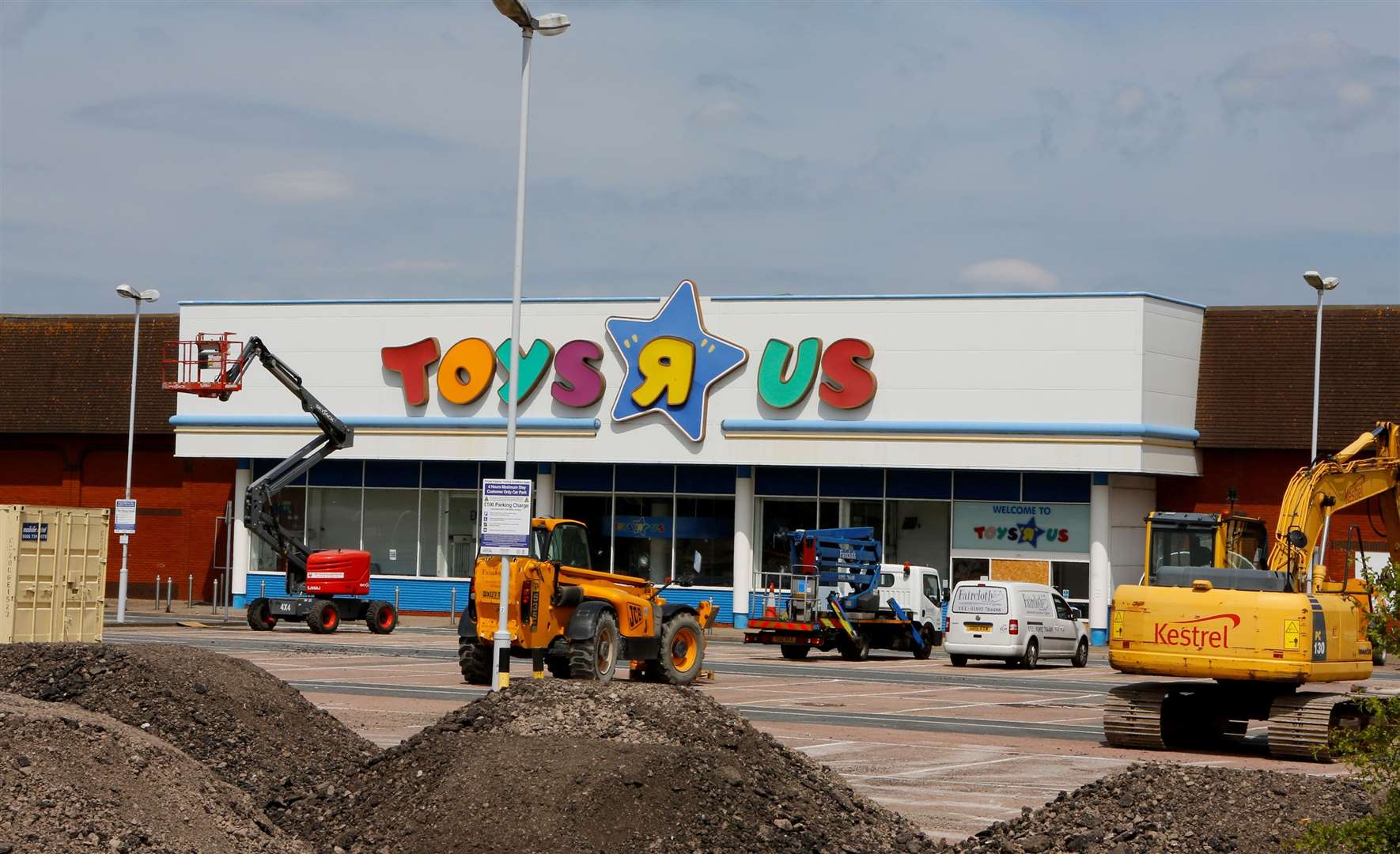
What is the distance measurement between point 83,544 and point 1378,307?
32707 millimetres

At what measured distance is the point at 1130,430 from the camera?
4241 cm

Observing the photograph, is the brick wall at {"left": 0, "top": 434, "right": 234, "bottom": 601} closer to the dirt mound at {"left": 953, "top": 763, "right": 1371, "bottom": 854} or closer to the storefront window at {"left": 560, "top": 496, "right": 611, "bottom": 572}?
the storefront window at {"left": 560, "top": 496, "right": 611, "bottom": 572}

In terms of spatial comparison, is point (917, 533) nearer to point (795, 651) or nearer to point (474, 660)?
point (795, 651)

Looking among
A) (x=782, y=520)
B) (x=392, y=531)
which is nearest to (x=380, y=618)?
(x=392, y=531)

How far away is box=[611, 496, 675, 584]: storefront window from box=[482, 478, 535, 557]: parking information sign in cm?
2562

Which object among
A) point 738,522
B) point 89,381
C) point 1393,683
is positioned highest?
point 89,381

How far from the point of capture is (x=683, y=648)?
2731 cm

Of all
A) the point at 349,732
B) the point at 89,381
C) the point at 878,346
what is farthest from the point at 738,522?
the point at 349,732

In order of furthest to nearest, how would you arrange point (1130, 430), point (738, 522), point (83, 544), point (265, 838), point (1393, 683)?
1. point (738, 522)
2. point (1130, 430)
3. point (1393, 683)
4. point (83, 544)
5. point (265, 838)

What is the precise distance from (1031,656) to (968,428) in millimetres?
9343

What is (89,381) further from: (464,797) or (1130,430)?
(464,797)

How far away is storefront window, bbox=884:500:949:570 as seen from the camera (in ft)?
149

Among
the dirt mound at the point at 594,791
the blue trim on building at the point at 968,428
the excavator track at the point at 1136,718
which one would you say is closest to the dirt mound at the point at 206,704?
the dirt mound at the point at 594,791

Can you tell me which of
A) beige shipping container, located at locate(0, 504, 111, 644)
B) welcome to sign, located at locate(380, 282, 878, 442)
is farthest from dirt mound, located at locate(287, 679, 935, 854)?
welcome to sign, located at locate(380, 282, 878, 442)
